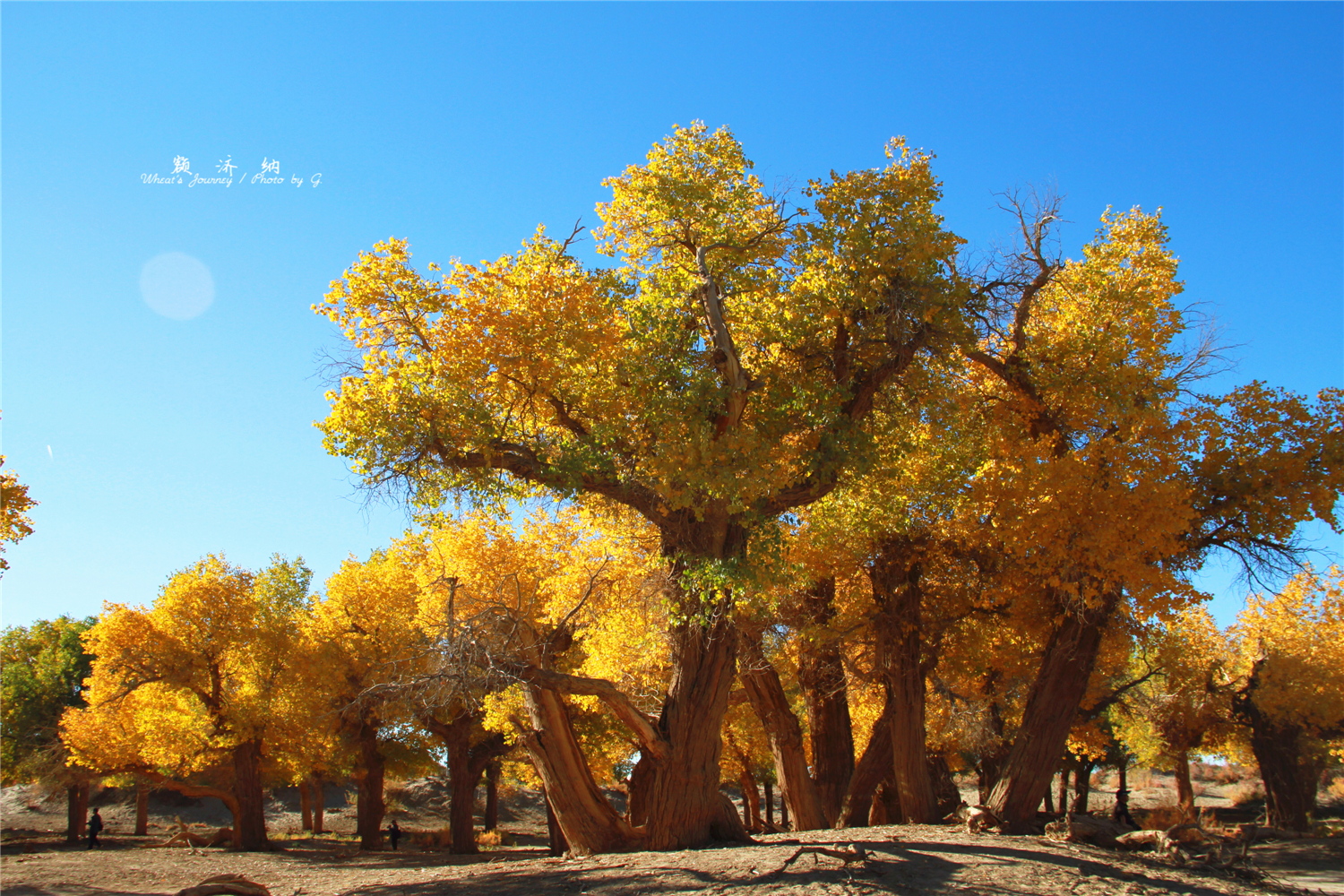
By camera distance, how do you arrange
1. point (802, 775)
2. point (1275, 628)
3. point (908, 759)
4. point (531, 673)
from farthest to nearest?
point (1275, 628) < point (802, 775) < point (908, 759) < point (531, 673)

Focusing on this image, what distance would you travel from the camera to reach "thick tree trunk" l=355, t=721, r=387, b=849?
26.6m

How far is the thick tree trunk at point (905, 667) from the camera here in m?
15.8

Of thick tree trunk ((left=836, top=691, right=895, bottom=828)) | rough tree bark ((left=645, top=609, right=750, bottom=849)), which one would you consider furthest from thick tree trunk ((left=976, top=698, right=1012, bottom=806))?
rough tree bark ((left=645, top=609, right=750, bottom=849))

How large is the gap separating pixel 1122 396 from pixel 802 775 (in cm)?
1043

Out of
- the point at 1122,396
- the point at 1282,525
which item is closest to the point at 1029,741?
the point at 1282,525

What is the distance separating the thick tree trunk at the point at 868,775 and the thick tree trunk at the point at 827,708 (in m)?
0.52

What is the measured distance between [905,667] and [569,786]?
7356 mm

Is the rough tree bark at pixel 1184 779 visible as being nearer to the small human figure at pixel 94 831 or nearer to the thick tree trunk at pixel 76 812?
the small human figure at pixel 94 831

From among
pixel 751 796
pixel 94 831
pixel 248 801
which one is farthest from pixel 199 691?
pixel 751 796

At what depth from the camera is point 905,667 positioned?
52.5ft

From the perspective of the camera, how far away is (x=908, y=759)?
52.1 ft

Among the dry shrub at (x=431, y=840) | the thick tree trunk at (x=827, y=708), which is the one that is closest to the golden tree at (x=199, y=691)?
the dry shrub at (x=431, y=840)

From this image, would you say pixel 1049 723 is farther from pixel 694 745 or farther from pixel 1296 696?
pixel 1296 696

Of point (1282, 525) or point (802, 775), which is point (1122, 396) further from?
point (802, 775)
